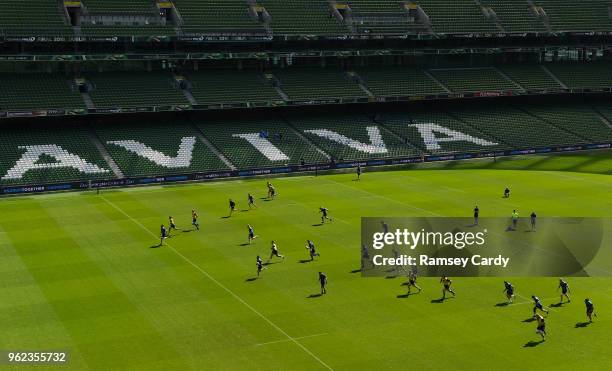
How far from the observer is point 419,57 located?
96812mm

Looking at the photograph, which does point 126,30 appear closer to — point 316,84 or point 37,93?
point 37,93

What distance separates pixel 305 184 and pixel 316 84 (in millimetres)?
22653

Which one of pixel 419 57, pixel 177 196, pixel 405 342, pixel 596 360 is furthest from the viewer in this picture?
pixel 419 57

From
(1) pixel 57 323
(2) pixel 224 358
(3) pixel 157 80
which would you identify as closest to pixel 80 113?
(3) pixel 157 80

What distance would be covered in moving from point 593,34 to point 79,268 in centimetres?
8057

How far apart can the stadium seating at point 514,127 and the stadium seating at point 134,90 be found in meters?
34.3

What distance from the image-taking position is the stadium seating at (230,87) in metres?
81.5

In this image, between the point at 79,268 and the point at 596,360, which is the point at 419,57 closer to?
the point at 79,268

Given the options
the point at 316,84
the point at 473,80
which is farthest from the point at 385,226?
the point at 473,80

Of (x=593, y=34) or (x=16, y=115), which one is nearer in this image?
(x=16, y=115)

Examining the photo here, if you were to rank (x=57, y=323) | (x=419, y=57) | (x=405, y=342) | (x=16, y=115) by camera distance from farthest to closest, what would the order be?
(x=419, y=57) < (x=16, y=115) < (x=57, y=323) < (x=405, y=342)

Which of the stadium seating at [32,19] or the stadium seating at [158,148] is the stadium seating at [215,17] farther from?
the stadium seating at [32,19]

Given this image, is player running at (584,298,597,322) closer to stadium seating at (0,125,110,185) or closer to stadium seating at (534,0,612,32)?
stadium seating at (0,125,110,185)

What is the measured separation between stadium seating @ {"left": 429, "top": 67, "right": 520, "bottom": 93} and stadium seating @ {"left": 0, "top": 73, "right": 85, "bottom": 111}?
43.8 meters
